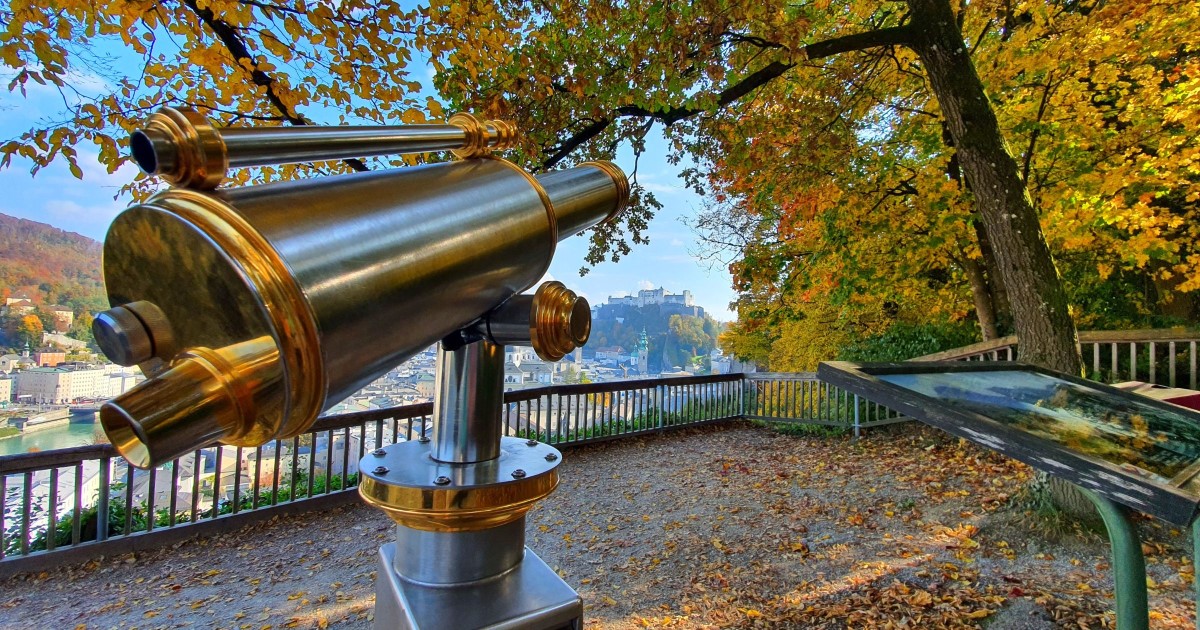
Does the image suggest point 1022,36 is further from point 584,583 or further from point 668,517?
point 584,583

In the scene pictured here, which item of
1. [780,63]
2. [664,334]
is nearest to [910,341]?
[664,334]

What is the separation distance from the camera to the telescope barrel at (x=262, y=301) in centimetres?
44

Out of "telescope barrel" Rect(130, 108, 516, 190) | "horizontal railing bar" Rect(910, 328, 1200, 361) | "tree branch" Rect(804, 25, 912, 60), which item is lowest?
"horizontal railing bar" Rect(910, 328, 1200, 361)

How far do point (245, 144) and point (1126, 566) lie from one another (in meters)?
2.57

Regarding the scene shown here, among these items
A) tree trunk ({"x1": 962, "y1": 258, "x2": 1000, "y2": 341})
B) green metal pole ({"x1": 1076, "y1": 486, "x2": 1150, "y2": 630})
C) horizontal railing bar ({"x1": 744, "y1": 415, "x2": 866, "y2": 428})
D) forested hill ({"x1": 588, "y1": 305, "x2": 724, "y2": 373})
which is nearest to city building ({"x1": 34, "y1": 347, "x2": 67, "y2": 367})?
green metal pole ({"x1": 1076, "y1": 486, "x2": 1150, "y2": 630})

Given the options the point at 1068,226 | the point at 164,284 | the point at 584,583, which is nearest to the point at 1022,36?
the point at 1068,226

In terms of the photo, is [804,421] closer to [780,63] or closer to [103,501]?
[780,63]

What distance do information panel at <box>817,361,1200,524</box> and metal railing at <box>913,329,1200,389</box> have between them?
516cm

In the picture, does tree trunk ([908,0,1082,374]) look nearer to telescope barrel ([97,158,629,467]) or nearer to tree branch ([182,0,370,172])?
tree branch ([182,0,370,172])

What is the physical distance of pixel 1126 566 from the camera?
5.69 feet

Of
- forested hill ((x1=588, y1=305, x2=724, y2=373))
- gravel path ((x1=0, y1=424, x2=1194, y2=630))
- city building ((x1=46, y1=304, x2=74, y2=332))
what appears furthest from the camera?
forested hill ((x1=588, y1=305, x2=724, y2=373))

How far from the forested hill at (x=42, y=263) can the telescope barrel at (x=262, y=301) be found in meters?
4.62

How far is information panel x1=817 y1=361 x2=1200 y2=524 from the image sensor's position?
4.49ft

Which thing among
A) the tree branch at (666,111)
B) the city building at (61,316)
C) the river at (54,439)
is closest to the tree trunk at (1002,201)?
the tree branch at (666,111)
